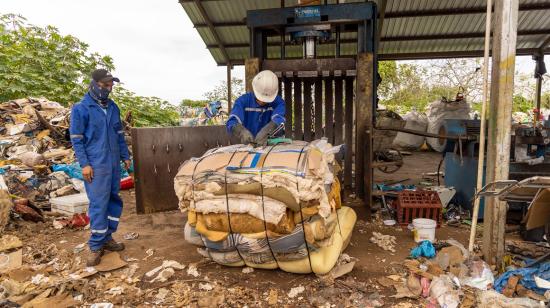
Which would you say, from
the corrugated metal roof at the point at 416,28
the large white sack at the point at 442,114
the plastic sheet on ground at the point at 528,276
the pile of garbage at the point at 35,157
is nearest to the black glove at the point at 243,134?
the plastic sheet on ground at the point at 528,276

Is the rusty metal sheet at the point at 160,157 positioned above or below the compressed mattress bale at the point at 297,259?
above

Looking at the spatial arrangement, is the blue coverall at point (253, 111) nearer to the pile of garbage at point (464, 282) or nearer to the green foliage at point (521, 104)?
the pile of garbage at point (464, 282)

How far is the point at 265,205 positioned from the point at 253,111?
1478 mm

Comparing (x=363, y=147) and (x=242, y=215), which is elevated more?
(x=363, y=147)

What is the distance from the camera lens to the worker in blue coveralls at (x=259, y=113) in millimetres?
3447

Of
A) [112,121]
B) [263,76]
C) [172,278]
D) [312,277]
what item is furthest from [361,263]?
[112,121]

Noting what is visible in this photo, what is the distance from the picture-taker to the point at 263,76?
3.51 meters

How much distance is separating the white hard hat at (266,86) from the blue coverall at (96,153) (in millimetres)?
1424

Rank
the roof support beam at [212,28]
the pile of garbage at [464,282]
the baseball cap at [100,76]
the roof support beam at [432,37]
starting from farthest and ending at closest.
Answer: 1. the roof support beam at [432,37]
2. the roof support beam at [212,28]
3. the baseball cap at [100,76]
4. the pile of garbage at [464,282]

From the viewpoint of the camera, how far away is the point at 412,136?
409 inches

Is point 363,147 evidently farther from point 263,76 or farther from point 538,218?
point 538,218

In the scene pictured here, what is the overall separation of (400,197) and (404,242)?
0.75 meters

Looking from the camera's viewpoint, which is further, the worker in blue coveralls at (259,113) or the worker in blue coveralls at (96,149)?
the worker in blue coveralls at (259,113)

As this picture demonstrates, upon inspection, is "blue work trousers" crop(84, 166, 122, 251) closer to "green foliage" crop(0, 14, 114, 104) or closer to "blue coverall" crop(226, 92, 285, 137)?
"blue coverall" crop(226, 92, 285, 137)
